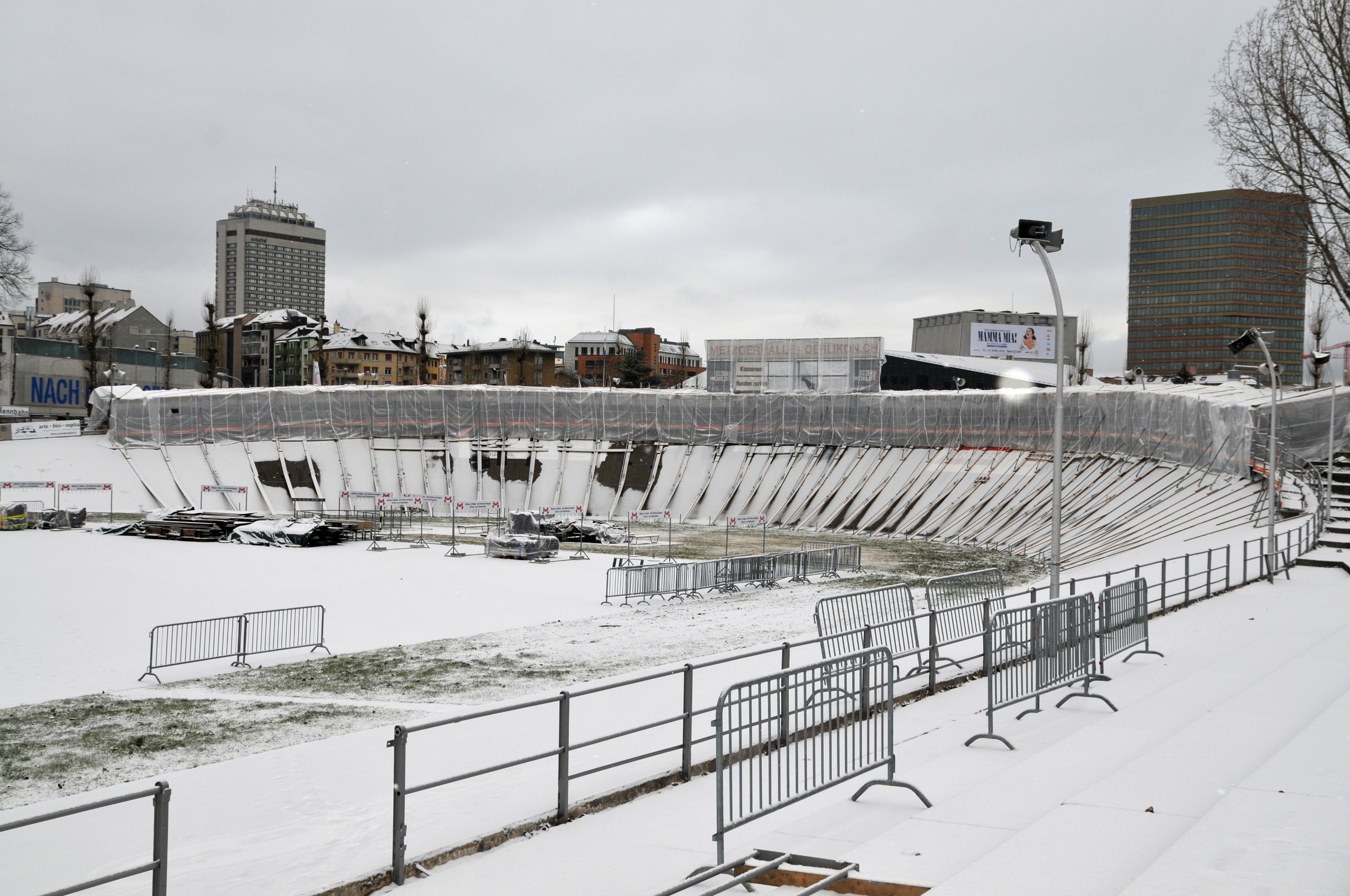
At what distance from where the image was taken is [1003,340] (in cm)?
9756

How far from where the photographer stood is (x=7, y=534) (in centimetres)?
4131

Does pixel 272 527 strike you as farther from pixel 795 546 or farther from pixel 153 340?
pixel 153 340

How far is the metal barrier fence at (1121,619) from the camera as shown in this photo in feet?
41.5

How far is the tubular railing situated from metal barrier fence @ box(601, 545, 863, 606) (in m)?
7.43

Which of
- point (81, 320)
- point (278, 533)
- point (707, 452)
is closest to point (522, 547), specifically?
point (278, 533)

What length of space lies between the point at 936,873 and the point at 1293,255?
23.5 m

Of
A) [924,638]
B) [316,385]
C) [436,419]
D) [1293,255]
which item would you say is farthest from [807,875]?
[316,385]

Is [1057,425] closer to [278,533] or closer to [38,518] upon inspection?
[278,533]

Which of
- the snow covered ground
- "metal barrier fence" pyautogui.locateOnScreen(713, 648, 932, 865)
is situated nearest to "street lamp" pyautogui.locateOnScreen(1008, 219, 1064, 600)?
the snow covered ground

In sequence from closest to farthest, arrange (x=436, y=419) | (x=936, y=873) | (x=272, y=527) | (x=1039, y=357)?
(x=936, y=873), (x=272, y=527), (x=436, y=419), (x=1039, y=357)

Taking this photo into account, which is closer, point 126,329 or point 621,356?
point 126,329

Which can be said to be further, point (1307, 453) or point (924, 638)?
Result: point (1307, 453)

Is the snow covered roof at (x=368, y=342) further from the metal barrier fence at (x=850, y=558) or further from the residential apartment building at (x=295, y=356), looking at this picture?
the metal barrier fence at (x=850, y=558)

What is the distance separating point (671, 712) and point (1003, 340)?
3594 inches
